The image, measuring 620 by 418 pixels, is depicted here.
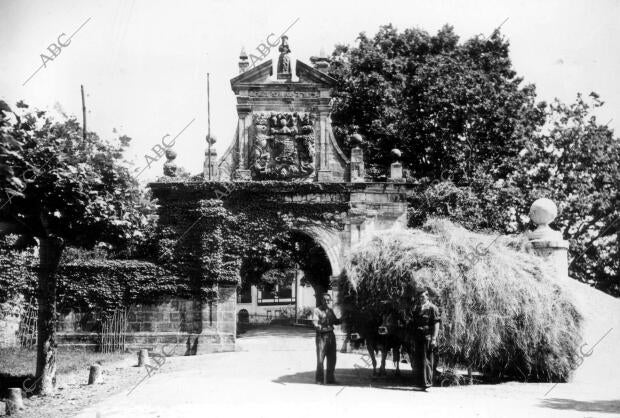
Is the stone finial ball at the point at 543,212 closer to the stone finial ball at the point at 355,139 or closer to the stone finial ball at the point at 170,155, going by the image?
the stone finial ball at the point at 355,139

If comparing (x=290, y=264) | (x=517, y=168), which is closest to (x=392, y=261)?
(x=517, y=168)

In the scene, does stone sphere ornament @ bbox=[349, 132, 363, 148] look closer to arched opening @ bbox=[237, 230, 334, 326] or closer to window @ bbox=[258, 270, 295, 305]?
arched opening @ bbox=[237, 230, 334, 326]

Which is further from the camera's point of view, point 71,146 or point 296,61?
point 296,61

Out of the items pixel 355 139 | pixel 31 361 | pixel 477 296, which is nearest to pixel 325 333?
pixel 477 296

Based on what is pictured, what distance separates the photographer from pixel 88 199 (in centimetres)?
1096

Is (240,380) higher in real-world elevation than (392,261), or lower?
lower

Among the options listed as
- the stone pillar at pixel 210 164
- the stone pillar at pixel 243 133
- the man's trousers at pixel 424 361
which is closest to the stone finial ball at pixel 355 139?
the stone pillar at pixel 243 133

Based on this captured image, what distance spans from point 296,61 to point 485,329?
1381 cm

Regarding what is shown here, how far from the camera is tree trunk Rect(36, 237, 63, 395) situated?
1117 cm

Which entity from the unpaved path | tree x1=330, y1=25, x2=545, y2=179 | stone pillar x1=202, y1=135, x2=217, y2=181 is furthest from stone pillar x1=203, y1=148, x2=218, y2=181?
tree x1=330, y1=25, x2=545, y2=179

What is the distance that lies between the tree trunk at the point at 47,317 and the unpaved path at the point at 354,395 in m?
1.72

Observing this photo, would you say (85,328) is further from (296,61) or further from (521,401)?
(521,401)

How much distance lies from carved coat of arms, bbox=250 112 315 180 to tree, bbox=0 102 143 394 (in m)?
8.99

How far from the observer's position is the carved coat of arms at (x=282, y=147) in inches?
825
